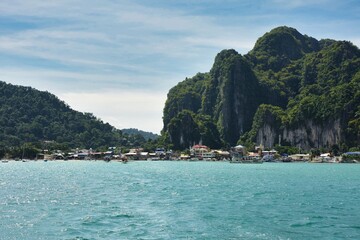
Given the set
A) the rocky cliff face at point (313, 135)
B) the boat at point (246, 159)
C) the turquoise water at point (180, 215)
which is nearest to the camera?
the turquoise water at point (180, 215)

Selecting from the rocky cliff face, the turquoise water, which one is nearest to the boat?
the rocky cliff face

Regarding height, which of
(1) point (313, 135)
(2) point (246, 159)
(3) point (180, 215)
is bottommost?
(3) point (180, 215)

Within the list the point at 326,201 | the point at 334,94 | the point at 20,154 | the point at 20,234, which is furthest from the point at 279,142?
the point at 20,234

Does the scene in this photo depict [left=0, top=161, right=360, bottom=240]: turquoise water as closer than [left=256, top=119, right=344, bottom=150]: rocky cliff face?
Yes

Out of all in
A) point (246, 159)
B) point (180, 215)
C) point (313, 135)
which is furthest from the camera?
point (313, 135)

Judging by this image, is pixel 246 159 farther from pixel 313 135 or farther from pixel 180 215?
pixel 180 215

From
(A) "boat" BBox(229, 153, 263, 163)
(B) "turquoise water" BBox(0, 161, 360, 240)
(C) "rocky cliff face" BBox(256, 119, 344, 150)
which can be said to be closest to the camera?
(B) "turquoise water" BBox(0, 161, 360, 240)

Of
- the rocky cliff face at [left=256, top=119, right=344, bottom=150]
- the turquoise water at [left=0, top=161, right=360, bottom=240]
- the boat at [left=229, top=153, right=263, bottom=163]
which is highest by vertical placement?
the rocky cliff face at [left=256, top=119, right=344, bottom=150]

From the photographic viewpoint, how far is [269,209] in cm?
3309

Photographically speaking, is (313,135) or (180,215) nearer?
(180,215)

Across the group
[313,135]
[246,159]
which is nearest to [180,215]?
[246,159]

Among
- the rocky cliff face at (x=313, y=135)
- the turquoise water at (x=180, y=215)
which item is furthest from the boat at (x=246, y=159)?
the turquoise water at (x=180, y=215)

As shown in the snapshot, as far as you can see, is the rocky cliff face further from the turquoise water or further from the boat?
the turquoise water

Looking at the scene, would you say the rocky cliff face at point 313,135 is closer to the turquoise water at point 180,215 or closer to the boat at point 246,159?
the boat at point 246,159
